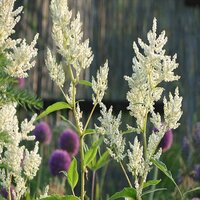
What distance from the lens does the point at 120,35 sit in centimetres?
884

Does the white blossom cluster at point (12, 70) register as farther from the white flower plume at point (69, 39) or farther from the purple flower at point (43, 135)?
the purple flower at point (43, 135)

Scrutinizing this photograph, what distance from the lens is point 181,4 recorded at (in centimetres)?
916

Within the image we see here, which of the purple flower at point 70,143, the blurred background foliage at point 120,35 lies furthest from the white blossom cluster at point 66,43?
the blurred background foliage at point 120,35

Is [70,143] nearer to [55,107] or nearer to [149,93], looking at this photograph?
[55,107]

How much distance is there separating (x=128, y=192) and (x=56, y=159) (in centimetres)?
275

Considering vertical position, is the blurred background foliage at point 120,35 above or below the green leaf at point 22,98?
above

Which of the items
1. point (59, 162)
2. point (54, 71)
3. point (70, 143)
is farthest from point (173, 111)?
point (70, 143)

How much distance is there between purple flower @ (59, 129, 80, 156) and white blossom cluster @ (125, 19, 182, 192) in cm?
291

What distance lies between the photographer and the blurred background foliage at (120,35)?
843cm

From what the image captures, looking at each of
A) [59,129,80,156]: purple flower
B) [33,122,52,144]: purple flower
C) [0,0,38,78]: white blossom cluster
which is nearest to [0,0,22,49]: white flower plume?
[0,0,38,78]: white blossom cluster

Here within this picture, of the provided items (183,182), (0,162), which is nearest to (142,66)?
(0,162)

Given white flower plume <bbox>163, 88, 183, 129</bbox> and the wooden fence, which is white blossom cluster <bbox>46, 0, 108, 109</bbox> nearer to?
white flower plume <bbox>163, 88, 183, 129</bbox>

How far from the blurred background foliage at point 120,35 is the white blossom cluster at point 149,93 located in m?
6.20

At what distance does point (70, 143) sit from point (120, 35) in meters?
3.91
